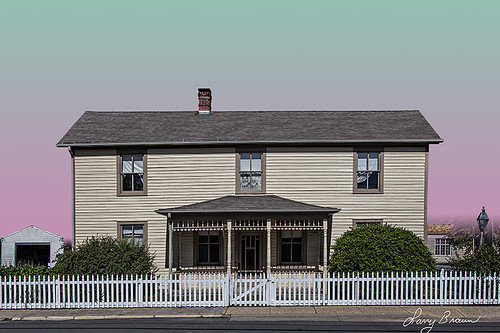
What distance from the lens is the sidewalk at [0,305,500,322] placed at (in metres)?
16.6

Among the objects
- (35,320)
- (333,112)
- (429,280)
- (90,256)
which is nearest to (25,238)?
(90,256)

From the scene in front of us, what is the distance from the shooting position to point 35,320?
16.8 m

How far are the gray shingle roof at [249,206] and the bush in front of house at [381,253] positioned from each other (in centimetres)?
Result: 162

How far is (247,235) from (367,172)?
5805 millimetres

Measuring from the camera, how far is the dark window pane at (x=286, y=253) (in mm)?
23172

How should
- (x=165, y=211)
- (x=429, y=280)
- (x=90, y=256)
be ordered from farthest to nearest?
1. (x=165, y=211)
2. (x=90, y=256)
3. (x=429, y=280)

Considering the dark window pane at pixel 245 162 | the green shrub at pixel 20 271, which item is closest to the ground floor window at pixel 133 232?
the green shrub at pixel 20 271

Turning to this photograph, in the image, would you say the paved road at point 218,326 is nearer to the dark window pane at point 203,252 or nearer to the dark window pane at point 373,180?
the dark window pane at point 203,252

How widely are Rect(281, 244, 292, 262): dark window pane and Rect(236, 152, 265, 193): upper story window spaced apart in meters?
2.57

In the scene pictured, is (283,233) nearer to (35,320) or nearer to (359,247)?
(359,247)

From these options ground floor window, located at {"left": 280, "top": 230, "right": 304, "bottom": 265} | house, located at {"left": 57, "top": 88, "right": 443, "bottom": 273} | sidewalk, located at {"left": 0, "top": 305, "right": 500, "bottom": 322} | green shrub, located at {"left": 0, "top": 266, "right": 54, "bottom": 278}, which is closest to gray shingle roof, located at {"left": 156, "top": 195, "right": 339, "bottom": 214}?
house, located at {"left": 57, "top": 88, "right": 443, "bottom": 273}

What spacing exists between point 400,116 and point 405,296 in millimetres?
9828

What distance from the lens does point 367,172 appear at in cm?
2302

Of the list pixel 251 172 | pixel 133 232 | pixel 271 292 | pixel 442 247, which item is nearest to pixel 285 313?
pixel 271 292
